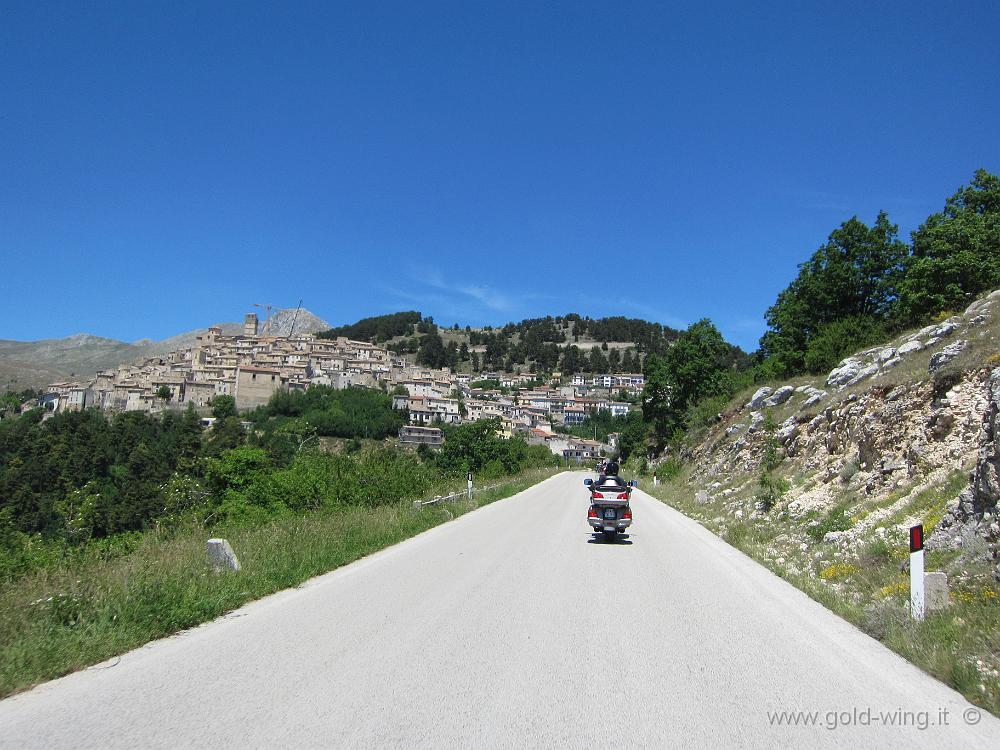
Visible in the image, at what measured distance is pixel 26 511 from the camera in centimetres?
4541

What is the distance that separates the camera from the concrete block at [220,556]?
8453 mm

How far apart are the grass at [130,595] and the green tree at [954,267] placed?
27664mm

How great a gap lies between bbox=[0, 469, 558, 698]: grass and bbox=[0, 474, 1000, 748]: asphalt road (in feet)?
0.87

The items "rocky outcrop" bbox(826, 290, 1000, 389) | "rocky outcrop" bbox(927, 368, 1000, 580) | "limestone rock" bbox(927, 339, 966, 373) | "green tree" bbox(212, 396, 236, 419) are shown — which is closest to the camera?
"rocky outcrop" bbox(927, 368, 1000, 580)

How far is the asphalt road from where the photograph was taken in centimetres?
391

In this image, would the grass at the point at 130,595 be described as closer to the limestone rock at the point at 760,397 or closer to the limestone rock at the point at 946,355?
the limestone rock at the point at 946,355

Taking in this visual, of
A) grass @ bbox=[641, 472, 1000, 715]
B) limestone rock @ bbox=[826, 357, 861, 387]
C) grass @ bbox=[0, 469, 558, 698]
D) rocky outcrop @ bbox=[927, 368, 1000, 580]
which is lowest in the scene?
grass @ bbox=[0, 469, 558, 698]

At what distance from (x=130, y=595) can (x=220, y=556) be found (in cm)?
197

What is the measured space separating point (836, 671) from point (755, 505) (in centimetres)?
1381

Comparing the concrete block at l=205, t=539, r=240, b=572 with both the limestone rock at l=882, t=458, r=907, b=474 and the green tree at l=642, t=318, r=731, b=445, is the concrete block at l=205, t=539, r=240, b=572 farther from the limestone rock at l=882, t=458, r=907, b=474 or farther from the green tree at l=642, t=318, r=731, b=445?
the green tree at l=642, t=318, r=731, b=445

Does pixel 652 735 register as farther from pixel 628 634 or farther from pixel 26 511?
pixel 26 511

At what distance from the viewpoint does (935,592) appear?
648cm

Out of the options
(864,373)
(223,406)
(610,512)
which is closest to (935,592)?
(610,512)

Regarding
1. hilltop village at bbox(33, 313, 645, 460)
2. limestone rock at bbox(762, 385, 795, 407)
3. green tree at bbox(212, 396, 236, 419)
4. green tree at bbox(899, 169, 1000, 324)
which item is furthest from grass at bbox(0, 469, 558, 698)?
green tree at bbox(212, 396, 236, 419)
